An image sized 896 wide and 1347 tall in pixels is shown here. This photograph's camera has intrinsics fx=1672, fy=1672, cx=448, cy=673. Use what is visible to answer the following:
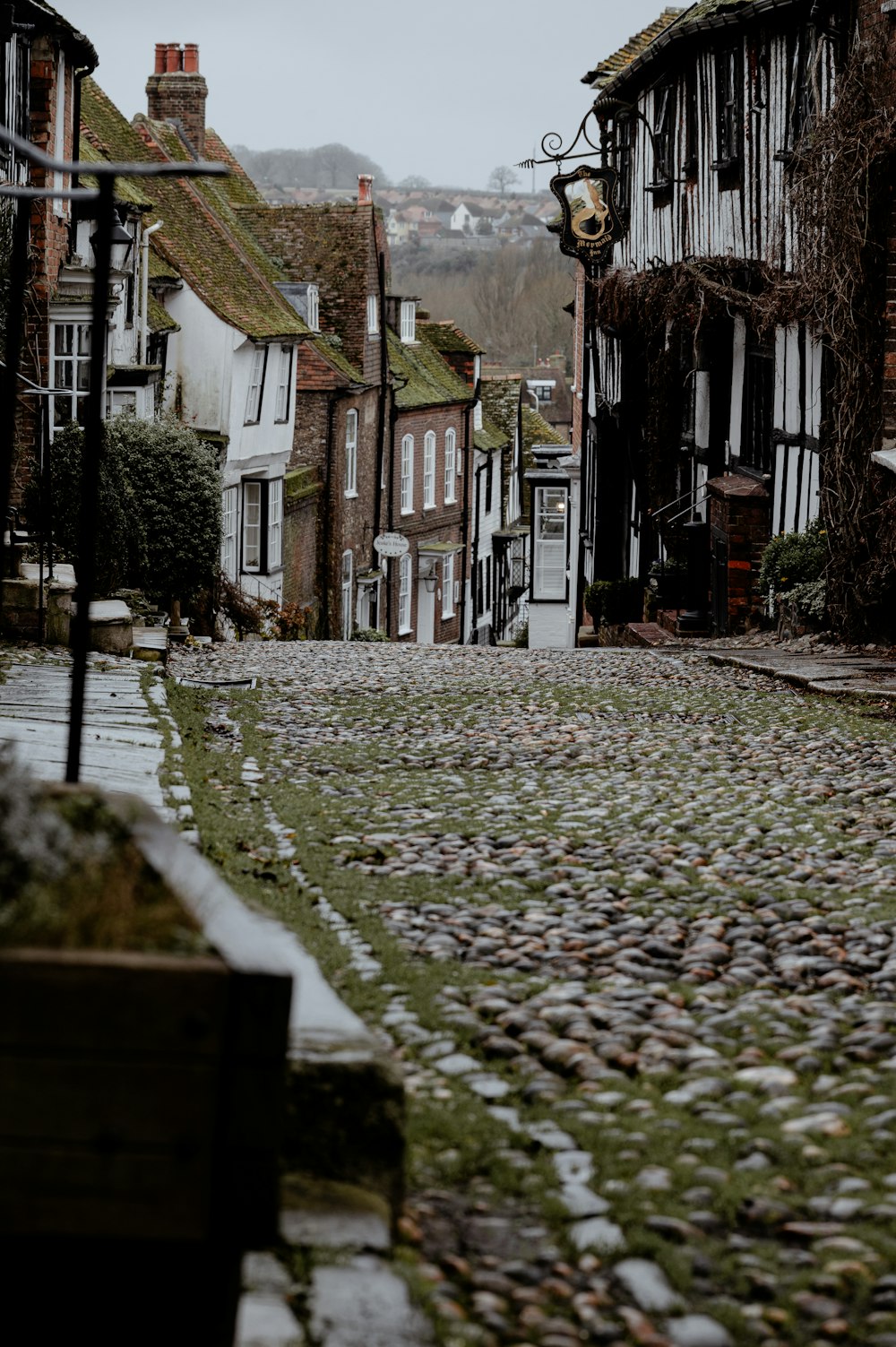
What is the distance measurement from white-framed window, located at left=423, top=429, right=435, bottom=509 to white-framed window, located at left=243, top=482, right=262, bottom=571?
1200cm

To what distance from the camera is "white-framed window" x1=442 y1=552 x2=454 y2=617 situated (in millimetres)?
42969

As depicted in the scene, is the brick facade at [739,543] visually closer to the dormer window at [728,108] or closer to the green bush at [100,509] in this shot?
the dormer window at [728,108]

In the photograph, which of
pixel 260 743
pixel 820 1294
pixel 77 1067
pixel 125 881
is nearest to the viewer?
pixel 77 1067

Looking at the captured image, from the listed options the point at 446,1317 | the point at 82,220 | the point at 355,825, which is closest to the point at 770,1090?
the point at 446,1317

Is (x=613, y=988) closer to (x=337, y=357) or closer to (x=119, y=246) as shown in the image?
(x=119, y=246)

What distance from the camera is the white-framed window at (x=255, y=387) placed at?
2884cm

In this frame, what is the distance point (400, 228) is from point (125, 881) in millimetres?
195381

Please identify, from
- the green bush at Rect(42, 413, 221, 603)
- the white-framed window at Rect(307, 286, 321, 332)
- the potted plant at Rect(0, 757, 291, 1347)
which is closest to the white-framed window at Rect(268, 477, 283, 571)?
the white-framed window at Rect(307, 286, 321, 332)

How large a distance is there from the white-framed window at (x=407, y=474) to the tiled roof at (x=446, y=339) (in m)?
6.28

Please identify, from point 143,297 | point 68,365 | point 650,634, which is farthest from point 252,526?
point 68,365

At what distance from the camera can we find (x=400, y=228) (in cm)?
19138

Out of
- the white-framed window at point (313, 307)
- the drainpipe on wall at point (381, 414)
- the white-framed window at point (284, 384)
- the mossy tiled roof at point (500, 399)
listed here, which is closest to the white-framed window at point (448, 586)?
the drainpipe on wall at point (381, 414)

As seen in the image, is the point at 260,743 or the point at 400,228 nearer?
the point at 260,743

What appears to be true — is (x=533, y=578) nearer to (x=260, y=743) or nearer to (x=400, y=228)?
(x=260, y=743)
